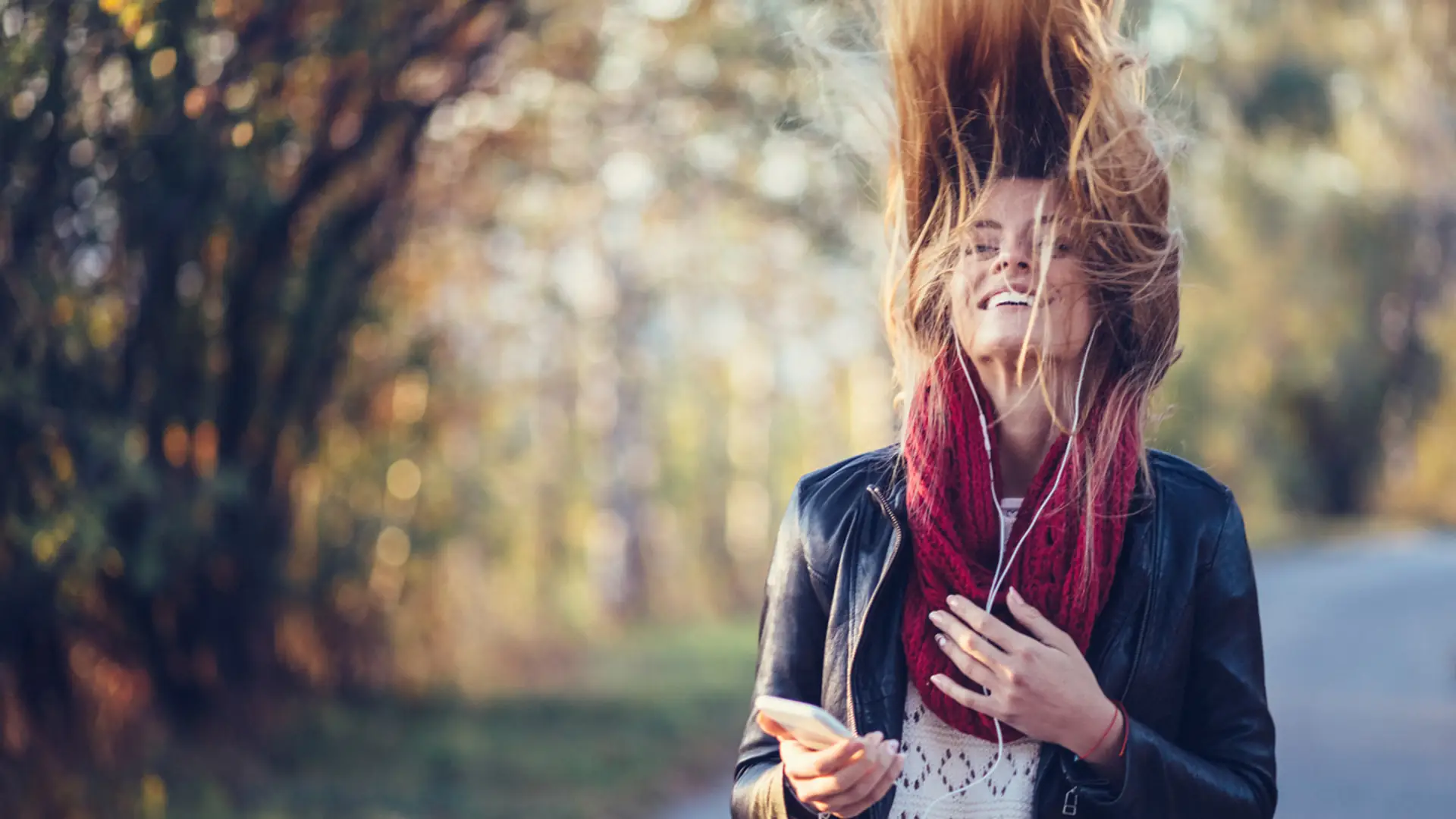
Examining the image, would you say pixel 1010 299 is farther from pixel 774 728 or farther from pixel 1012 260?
pixel 774 728

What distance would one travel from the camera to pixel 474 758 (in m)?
7.89

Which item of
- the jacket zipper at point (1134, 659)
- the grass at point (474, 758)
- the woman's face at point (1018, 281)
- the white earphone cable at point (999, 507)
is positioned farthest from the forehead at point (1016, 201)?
the grass at point (474, 758)

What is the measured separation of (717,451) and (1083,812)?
26.6 metres

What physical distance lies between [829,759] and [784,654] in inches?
12.4

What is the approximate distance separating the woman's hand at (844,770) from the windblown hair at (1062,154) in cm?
43

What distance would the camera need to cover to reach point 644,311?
17.8 m

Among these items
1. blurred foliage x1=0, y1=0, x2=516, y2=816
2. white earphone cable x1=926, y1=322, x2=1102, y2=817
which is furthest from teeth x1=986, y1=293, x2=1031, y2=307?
blurred foliage x1=0, y1=0, x2=516, y2=816

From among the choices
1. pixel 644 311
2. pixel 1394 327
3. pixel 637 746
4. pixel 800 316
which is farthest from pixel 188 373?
pixel 1394 327

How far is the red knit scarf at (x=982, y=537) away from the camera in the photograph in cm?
194

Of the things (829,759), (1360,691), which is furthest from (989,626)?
(1360,691)

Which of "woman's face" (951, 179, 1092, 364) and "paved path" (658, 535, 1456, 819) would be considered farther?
"paved path" (658, 535, 1456, 819)

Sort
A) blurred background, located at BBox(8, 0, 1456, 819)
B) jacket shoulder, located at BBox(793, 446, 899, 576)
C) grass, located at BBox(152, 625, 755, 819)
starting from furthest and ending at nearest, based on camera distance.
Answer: grass, located at BBox(152, 625, 755, 819), blurred background, located at BBox(8, 0, 1456, 819), jacket shoulder, located at BBox(793, 446, 899, 576)

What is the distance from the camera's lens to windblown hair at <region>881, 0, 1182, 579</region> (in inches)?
77.5

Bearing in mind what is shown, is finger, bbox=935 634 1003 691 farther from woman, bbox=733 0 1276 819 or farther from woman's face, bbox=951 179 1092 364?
woman's face, bbox=951 179 1092 364
